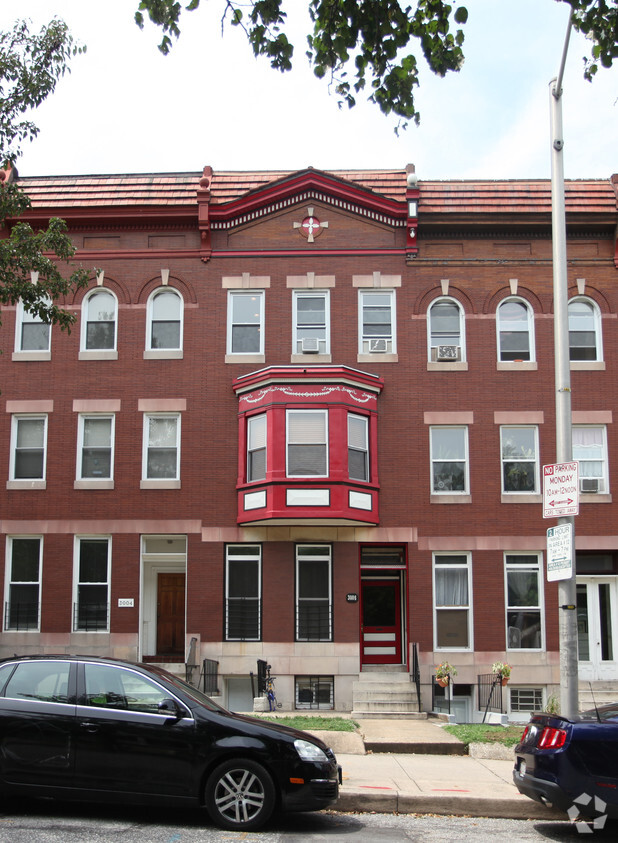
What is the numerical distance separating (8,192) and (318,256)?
871 cm

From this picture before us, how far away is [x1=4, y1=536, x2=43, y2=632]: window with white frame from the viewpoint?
20.8m

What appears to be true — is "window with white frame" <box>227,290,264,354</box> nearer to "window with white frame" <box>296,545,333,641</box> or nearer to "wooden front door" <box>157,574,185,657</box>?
"window with white frame" <box>296,545,333,641</box>

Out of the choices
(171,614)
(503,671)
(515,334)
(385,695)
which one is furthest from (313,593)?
(515,334)

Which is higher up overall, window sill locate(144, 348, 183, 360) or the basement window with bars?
window sill locate(144, 348, 183, 360)

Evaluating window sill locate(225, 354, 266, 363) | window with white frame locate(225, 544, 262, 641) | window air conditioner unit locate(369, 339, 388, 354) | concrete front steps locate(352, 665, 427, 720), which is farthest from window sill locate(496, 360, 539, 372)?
concrete front steps locate(352, 665, 427, 720)

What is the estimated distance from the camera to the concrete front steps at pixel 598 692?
19.3 meters

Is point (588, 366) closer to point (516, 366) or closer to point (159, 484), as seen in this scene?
point (516, 366)

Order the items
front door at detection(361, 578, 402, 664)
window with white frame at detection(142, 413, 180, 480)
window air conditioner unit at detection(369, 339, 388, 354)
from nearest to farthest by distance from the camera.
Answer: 1. front door at detection(361, 578, 402, 664)
2. window with white frame at detection(142, 413, 180, 480)
3. window air conditioner unit at detection(369, 339, 388, 354)

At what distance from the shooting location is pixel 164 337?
21.9 meters

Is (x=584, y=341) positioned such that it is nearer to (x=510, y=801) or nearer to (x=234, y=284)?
(x=234, y=284)

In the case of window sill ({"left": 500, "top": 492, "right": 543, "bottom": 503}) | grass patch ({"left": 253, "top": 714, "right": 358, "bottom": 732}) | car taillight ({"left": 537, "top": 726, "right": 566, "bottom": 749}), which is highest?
window sill ({"left": 500, "top": 492, "right": 543, "bottom": 503})

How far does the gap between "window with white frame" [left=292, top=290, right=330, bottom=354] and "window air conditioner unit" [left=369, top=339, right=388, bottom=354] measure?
0.98 meters

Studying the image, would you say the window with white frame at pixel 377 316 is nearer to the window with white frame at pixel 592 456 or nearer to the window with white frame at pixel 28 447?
the window with white frame at pixel 592 456

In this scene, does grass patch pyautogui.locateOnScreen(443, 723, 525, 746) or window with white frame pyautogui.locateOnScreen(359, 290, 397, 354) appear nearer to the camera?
grass patch pyautogui.locateOnScreen(443, 723, 525, 746)
